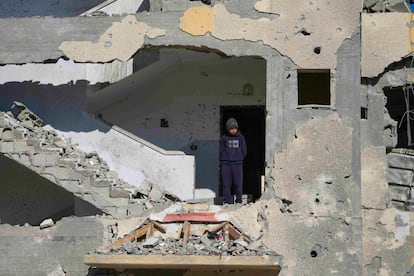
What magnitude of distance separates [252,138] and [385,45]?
5.24m

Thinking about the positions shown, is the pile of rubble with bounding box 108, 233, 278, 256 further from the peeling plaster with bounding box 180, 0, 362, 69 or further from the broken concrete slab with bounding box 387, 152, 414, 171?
the peeling plaster with bounding box 180, 0, 362, 69

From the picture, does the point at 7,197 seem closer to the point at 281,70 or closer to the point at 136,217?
the point at 136,217

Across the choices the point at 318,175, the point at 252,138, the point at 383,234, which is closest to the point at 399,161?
the point at 383,234

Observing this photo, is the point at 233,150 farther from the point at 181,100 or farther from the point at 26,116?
the point at 26,116

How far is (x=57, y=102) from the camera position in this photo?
67.8 feet

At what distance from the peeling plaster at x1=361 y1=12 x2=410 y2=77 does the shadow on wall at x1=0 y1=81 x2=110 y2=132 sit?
5.73 metres

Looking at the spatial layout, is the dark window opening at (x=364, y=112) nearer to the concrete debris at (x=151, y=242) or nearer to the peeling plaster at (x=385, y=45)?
the peeling plaster at (x=385, y=45)

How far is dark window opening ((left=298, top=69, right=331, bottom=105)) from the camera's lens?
1962cm

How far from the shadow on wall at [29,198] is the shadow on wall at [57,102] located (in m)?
1.53

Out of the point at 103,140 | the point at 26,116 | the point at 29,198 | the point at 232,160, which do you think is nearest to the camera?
the point at 232,160

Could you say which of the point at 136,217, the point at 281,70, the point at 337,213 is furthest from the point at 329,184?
the point at 136,217

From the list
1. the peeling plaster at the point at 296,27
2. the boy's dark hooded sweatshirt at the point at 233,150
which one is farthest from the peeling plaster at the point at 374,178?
the boy's dark hooded sweatshirt at the point at 233,150

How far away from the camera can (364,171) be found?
59.1 feet

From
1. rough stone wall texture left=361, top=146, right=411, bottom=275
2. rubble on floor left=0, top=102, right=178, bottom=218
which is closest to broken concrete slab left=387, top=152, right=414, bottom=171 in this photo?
rough stone wall texture left=361, top=146, right=411, bottom=275
